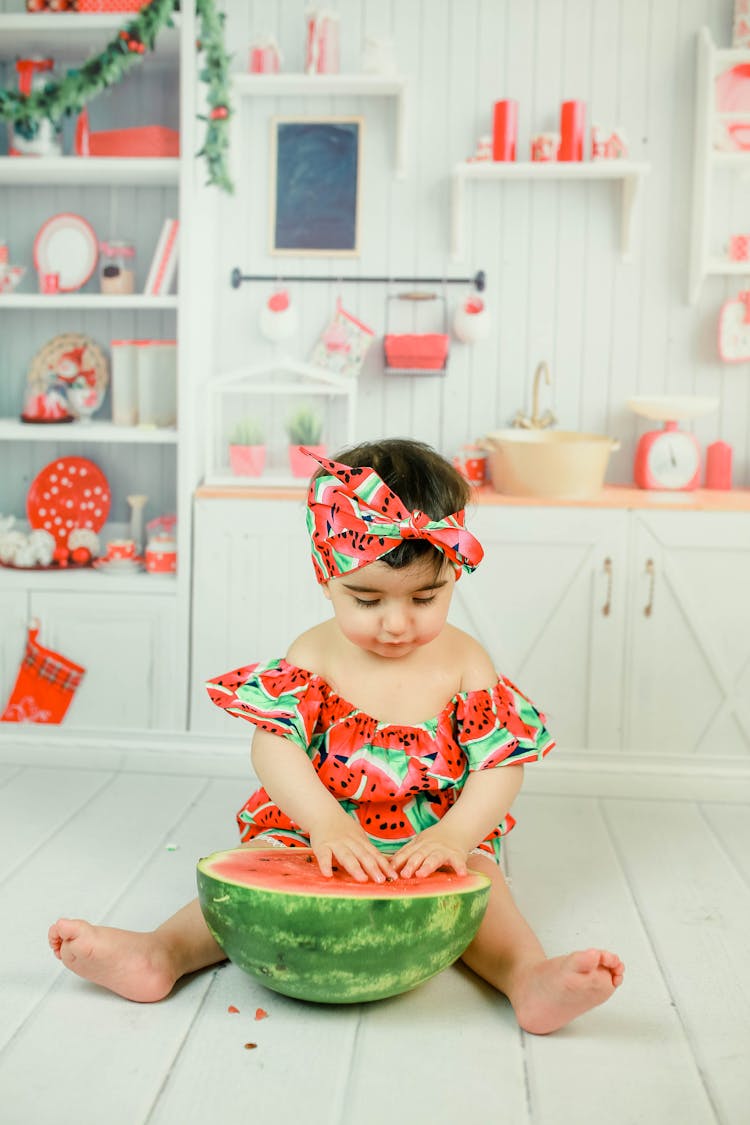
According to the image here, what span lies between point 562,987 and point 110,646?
1.71 m

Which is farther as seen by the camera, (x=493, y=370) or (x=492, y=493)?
(x=493, y=370)

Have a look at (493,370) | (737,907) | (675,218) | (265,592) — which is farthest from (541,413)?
(737,907)

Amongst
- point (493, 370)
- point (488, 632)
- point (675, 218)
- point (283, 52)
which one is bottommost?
point (488, 632)

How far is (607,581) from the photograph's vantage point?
9.27 ft

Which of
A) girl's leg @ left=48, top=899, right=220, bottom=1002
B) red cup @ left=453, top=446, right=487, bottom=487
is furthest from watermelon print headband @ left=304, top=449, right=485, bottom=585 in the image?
red cup @ left=453, top=446, right=487, bottom=487

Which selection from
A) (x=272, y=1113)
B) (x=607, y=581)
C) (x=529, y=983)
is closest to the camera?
(x=272, y=1113)

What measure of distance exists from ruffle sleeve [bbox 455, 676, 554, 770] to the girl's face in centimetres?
17

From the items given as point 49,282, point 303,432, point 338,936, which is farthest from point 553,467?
point 338,936

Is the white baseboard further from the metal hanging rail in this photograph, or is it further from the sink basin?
the metal hanging rail

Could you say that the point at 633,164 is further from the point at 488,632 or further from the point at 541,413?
the point at 488,632

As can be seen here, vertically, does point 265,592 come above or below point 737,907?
above

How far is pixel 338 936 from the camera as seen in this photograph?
1.55 meters

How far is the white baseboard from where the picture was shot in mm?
2848

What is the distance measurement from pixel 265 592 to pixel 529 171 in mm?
1300
